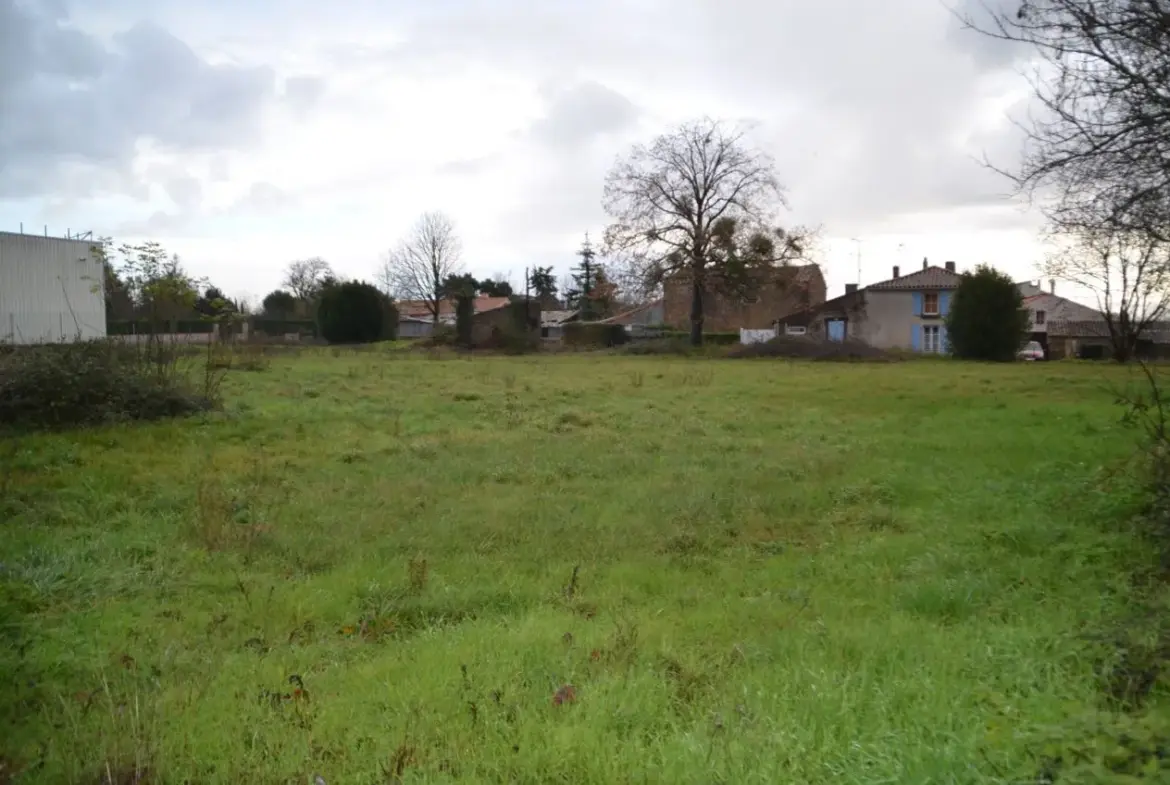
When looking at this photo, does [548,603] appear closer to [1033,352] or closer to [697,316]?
[697,316]

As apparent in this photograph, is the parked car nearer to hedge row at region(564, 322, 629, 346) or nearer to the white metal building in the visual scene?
hedge row at region(564, 322, 629, 346)

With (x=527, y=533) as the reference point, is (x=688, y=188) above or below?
above

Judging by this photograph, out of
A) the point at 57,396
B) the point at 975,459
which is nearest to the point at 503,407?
the point at 57,396

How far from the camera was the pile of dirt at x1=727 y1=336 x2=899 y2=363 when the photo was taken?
40.3 metres

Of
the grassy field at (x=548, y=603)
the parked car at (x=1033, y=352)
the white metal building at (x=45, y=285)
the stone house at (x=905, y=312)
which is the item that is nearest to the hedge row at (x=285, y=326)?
the white metal building at (x=45, y=285)

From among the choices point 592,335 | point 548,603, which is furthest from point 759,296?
point 548,603

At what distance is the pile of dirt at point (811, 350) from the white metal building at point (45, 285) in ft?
94.2

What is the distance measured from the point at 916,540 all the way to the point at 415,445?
7.55m

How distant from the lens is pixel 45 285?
32094 mm

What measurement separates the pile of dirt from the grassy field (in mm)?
27397

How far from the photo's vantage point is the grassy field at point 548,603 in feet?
11.3

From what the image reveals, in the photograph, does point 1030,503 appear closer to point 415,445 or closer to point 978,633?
point 978,633

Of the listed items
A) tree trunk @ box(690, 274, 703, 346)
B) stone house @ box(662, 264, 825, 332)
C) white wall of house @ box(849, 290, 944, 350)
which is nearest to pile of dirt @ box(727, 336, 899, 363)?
tree trunk @ box(690, 274, 703, 346)

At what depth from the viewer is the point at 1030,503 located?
8.38 meters
